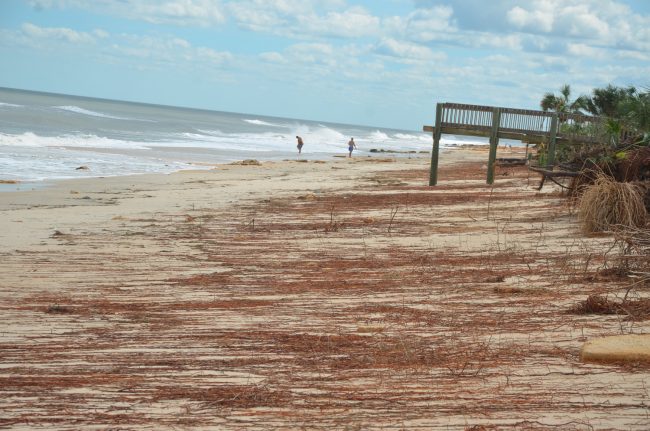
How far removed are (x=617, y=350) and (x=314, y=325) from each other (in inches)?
101

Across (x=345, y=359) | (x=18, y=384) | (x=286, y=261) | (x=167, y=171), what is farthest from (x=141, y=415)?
(x=167, y=171)

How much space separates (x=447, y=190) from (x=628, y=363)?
16.8 meters

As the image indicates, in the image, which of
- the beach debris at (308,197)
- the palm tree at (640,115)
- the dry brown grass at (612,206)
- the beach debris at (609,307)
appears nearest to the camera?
the beach debris at (609,307)

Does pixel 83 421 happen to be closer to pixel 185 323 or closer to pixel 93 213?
pixel 185 323

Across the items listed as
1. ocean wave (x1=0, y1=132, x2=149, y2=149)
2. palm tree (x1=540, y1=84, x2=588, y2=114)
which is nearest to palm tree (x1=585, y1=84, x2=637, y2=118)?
palm tree (x1=540, y1=84, x2=588, y2=114)

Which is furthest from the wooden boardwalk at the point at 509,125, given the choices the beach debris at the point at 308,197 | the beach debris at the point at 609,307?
the beach debris at the point at 609,307

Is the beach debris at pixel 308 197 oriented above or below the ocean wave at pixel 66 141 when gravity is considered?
above

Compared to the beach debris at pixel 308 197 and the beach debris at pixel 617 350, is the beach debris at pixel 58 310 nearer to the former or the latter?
the beach debris at pixel 617 350

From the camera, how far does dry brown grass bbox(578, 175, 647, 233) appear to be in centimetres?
1208

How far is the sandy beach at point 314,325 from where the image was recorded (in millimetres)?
5418

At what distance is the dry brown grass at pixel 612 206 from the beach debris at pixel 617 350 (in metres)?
5.86

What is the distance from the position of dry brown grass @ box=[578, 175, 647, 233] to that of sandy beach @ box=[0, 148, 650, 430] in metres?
0.32

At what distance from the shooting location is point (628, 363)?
237 inches

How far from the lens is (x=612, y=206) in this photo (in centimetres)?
1222
